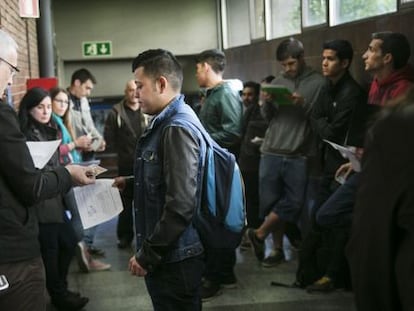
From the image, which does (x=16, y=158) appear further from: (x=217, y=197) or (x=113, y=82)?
(x=113, y=82)

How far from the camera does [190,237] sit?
243cm

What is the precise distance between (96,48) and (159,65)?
8468 mm

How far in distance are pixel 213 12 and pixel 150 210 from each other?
8.65 m

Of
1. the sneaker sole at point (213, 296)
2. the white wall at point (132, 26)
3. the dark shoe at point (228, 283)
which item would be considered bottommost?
the sneaker sole at point (213, 296)

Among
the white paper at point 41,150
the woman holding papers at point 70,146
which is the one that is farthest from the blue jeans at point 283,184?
A: the white paper at point 41,150

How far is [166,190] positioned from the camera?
233 cm

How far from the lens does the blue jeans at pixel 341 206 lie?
12.4 feet

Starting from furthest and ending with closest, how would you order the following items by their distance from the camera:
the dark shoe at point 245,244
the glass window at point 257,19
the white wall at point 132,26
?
the white wall at point 132,26
the glass window at point 257,19
the dark shoe at point 245,244

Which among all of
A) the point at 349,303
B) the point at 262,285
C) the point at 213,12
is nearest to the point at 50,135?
the point at 262,285

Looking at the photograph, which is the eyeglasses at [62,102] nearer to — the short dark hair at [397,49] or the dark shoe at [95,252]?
the dark shoe at [95,252]

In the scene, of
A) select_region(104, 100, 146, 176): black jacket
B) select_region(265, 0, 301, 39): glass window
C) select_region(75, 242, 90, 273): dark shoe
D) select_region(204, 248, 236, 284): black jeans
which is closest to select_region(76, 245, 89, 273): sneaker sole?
select_region(75, 242, 90, 273): dark shoe

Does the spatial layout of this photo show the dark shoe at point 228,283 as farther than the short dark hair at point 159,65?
Yes

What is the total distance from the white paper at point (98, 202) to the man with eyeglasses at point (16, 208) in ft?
1.58

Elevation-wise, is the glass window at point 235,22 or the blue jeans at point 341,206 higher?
the glass window at point 235,22
